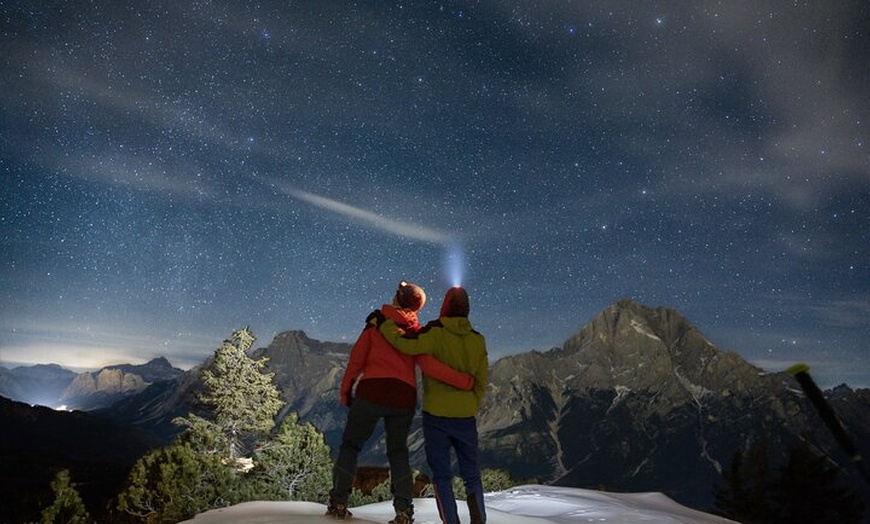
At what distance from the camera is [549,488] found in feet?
37.9

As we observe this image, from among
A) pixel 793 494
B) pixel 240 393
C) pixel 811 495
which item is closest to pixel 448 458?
pixel 240 393

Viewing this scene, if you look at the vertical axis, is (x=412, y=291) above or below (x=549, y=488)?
above

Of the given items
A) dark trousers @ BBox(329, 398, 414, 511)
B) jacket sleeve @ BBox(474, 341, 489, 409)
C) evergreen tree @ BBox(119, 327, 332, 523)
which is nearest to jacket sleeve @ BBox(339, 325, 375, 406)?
dark trousers @ BBox(329, 398, 414, 511)

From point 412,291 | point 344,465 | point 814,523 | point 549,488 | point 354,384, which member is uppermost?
point 412,291

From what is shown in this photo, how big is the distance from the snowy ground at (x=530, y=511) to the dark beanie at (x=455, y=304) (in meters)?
2.38

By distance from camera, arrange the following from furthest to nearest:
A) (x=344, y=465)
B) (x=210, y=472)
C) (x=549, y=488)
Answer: (x=549, y=488)
(x=210, y=472)
(x=344, y=465)

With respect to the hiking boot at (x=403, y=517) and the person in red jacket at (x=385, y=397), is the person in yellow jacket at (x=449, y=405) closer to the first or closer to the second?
the person in red jacket at (x=385, y=397)

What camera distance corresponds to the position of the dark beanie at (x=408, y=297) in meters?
6.68

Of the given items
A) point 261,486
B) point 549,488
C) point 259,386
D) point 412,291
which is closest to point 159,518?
point 261,486

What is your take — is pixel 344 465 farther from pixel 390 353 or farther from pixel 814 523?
pixel 814 523

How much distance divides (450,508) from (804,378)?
5.36 meters

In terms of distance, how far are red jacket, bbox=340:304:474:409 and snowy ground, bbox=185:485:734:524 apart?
1292 mm

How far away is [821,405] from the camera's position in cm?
159

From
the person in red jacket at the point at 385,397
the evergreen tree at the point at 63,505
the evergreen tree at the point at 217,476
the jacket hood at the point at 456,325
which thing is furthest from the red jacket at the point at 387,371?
the evergreen tree at the point at 63,505
